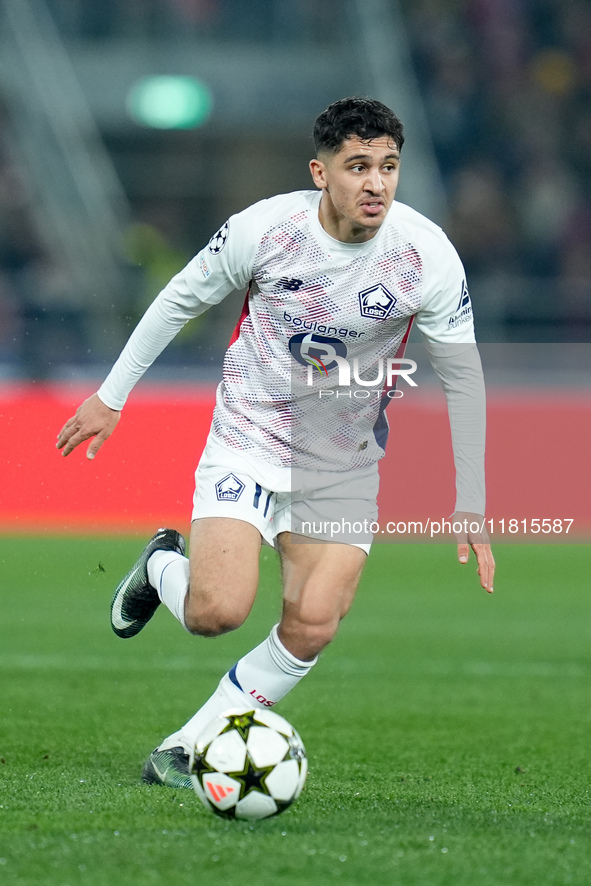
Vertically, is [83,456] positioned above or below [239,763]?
above

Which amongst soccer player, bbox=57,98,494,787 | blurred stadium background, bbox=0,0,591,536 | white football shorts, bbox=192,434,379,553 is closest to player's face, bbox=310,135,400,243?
soccer player, bbox=57,98,494,787

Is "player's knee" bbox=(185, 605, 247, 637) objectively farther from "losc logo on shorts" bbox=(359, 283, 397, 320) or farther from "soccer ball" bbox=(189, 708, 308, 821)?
"losc logo on shorts" bbox=(359, 283, 397, 320)

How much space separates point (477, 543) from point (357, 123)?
147 centimetres

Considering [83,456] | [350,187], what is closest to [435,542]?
[83,456]

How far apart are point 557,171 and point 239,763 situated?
44.6ft

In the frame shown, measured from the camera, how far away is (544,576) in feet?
35.1

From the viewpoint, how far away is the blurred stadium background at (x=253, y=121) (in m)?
15.1

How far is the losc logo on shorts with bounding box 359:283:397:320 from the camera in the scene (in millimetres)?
4469

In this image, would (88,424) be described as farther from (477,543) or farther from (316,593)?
(477,543)

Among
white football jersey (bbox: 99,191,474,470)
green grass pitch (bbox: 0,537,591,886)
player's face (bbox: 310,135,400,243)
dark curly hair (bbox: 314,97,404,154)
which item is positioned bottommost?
green grass pitch (bbox: 0,537,591,886)

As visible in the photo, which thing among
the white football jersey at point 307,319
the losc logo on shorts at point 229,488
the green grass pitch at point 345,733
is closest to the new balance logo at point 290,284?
the white football jersey at point 307,319

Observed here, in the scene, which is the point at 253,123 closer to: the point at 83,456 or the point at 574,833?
the point at 83,456

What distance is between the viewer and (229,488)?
4539mm

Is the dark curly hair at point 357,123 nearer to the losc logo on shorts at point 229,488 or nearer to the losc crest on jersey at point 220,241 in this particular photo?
the losc crest on jersey at point 220,241
